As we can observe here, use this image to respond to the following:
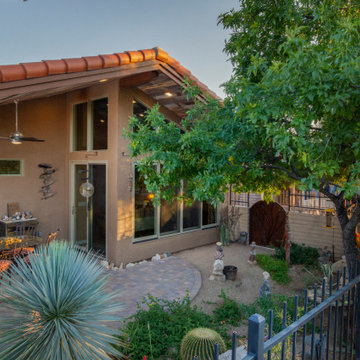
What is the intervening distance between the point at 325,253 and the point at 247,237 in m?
2.77

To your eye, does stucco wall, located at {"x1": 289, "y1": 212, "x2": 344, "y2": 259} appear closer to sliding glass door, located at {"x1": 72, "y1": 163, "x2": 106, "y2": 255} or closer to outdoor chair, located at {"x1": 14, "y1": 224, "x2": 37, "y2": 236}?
sliding glass door, located at {"x1": 72, "y1": 163, "x2": 106, "y2": 255}

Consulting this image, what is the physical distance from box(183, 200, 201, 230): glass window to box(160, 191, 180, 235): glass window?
0.32 m

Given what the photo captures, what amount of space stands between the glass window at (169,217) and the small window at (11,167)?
3.83 m

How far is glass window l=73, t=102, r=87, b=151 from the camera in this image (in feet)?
27.0

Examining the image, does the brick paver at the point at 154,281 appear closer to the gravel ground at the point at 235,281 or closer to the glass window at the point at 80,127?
the gravel ground at the point at 235,281

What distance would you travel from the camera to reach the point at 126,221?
742 cm

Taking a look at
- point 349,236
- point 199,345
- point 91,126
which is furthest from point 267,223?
point 199,345

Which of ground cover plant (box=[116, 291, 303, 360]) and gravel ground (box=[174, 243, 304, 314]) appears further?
gravel ground (box=[174, 243, 304, 314])

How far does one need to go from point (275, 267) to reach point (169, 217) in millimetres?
3149

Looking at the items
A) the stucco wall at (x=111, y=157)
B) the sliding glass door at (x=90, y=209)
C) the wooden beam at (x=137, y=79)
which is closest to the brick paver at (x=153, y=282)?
the stucco wall at (x=111, y=157)

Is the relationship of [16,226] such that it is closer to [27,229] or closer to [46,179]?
[27,229]

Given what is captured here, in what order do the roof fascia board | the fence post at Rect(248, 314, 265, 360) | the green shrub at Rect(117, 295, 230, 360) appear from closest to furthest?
the fence post at Rect(248, 314, 265, 360) < the green shrub at Rect(117, 295, 230, 360) < the roof fascia board

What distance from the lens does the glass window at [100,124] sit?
7621mm

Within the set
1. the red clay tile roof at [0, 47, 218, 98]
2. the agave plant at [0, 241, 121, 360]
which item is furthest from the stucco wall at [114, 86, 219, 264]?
the agave plant at [0, 241, 121, 360]
